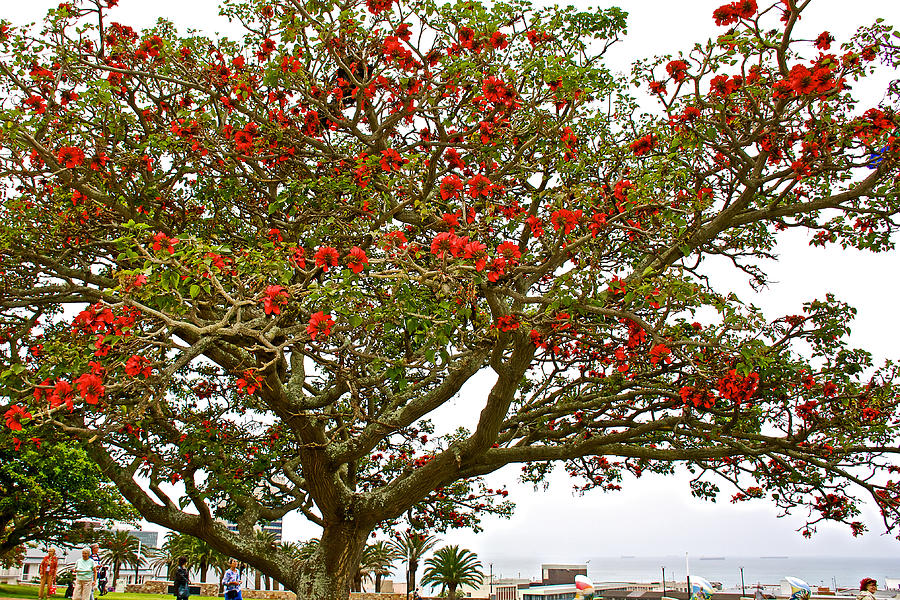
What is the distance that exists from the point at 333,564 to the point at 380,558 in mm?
24794

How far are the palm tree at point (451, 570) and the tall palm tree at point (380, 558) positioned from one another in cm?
286

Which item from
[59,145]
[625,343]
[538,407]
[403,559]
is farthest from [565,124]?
[403,559]

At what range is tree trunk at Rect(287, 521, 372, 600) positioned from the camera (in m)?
7.63

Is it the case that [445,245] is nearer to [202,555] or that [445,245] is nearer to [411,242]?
[411,242]

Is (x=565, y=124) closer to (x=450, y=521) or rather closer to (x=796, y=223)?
(x=796, y=223)

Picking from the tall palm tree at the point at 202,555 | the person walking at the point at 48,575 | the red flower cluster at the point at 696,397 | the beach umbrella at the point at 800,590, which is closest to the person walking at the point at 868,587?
the beach umbrella at the point at 800,590

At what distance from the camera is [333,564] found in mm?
7770

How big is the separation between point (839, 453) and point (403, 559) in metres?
26.2

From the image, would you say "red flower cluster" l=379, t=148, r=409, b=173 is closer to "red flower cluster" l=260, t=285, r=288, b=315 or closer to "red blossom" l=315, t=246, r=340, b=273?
"red blossom" l=315, t=246, r=340, b=273

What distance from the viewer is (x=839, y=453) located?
6832mm

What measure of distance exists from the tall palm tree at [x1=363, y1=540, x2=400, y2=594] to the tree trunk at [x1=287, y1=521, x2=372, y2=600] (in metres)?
23.0

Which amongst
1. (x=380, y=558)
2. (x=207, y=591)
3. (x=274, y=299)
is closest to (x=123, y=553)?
(x=207, y=591)

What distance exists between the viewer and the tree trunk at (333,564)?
7633mm

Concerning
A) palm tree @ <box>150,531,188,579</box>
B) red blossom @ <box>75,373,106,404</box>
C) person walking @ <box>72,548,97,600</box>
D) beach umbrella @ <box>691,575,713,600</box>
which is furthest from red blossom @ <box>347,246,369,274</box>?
palm tree @ <box>150,531,188,579</box>
